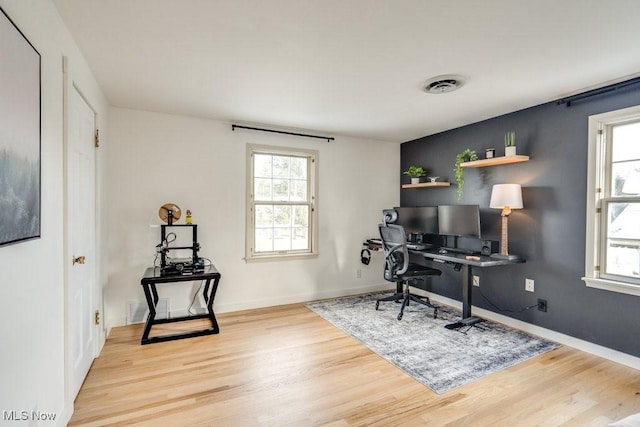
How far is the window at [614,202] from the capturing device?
2.54m

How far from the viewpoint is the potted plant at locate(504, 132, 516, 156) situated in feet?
10.4

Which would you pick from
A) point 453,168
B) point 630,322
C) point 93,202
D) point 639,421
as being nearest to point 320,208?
point 453,168

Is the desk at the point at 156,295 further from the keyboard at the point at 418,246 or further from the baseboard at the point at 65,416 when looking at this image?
the keyboard at the point at 418,246

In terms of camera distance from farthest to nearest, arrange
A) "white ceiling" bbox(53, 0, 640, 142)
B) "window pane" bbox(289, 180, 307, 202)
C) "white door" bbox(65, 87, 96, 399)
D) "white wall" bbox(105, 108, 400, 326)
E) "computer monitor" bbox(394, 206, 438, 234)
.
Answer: "window pane" bbox(289, 180, 307, 202)
"computer monitor" bbox(394, 206, 438, 234)
"white wall" bbox(105, 108, 400, 326)
"white door" bbox(65, 87, 96, 399)
"white ceiling" bbox(53, 0, 640, 142)

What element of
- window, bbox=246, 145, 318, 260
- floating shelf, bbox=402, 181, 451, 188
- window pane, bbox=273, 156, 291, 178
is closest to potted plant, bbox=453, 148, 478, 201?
floating shelf, bbox=402, 181, 451, 188

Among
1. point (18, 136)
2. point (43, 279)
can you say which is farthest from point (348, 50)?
point (43, 279)

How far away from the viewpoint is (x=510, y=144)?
3227mm

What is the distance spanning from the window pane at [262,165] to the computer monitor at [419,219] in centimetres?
183

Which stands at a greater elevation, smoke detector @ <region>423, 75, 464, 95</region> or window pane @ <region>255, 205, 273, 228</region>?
smoke detector @ <region>423, 75, 464, 95</region>

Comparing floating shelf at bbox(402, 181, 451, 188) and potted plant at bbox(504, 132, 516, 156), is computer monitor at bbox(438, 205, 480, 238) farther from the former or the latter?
potted plant at bbox(504, 132, 516, 156)

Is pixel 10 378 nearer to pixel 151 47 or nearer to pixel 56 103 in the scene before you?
pixel 56 103

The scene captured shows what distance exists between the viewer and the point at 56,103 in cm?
168

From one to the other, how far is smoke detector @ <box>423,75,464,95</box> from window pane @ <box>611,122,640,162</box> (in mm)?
1366

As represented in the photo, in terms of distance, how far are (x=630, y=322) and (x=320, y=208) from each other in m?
3.19
